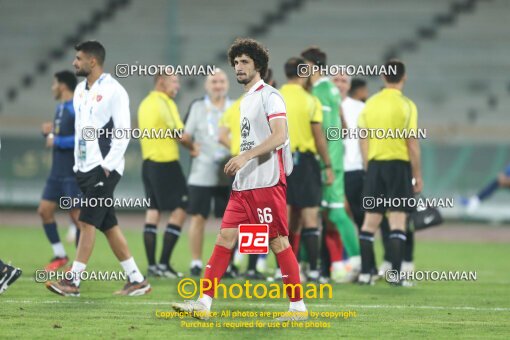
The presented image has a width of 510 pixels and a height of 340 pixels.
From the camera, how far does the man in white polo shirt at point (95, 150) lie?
10.1 metres

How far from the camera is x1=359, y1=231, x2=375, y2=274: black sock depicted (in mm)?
11922

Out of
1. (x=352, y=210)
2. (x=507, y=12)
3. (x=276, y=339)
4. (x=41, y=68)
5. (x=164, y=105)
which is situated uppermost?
(x=507, y=12)

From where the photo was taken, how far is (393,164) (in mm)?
11906

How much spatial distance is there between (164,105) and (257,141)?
4.50 meters

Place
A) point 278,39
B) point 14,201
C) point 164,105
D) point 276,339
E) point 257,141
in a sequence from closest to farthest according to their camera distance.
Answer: point 276,339
point 257,141
point 164,105
point 14,201
point 278,39

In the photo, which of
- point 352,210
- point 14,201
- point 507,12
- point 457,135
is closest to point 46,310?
point 352,210

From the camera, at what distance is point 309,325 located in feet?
28.0

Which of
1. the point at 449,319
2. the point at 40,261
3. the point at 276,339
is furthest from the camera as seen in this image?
the point at 40,261

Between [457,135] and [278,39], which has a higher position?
[278,39]

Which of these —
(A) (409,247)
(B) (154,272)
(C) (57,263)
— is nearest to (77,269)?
(B) (154,272)

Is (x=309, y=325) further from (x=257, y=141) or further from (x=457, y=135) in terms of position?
(x=457, y=135)

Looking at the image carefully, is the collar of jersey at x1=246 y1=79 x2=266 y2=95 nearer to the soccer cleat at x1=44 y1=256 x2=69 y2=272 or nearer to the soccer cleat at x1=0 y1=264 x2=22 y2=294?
the soccer cleat at x1=0 y1=264 x2=22 y2=294

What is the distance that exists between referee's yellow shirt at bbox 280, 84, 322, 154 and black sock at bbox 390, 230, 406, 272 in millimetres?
1279

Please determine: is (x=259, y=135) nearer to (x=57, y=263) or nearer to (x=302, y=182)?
(x=302, y=182)
